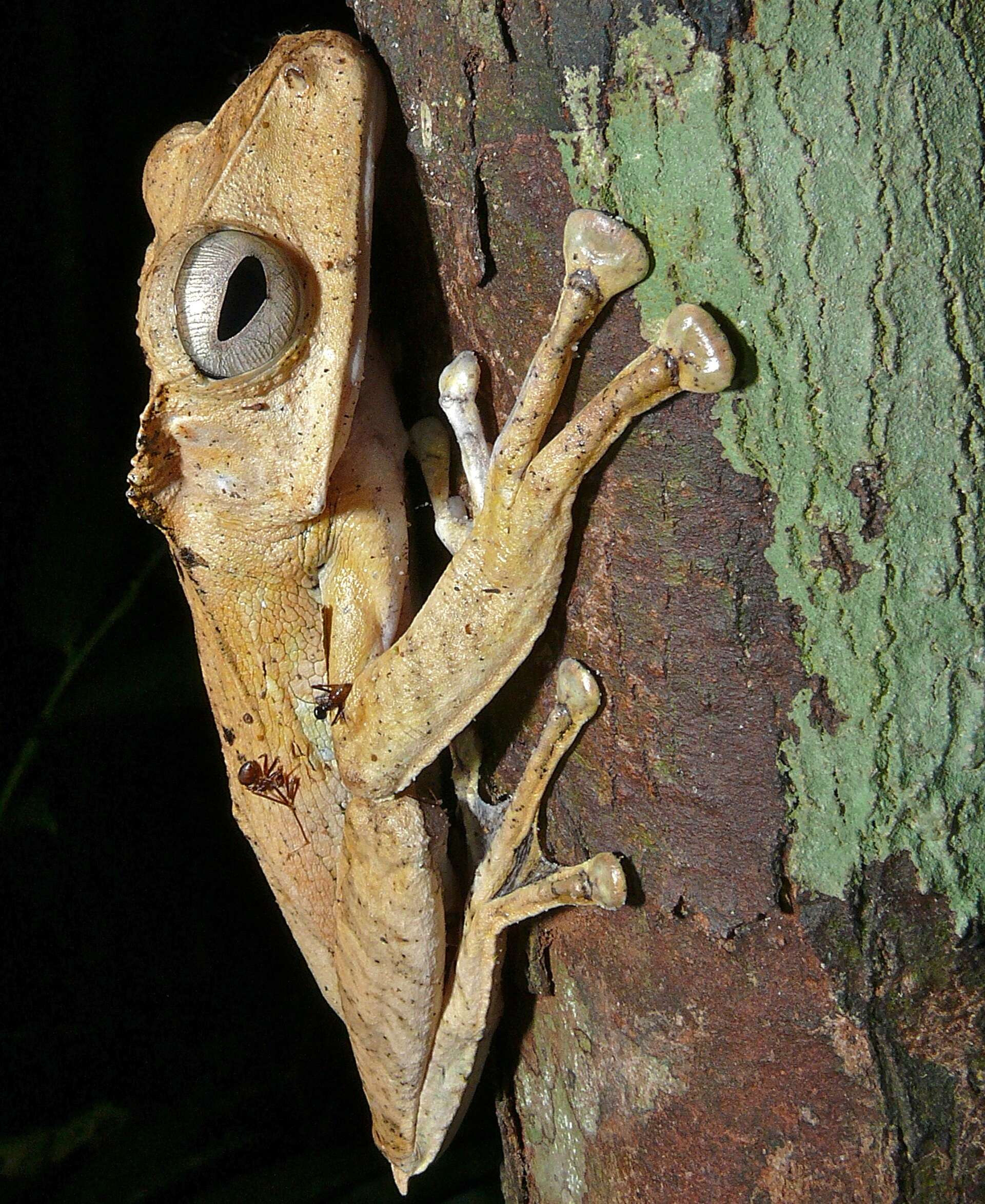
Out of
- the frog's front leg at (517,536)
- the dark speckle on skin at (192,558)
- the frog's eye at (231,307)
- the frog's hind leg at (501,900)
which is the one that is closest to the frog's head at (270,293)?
the frog's eye at (231,307)

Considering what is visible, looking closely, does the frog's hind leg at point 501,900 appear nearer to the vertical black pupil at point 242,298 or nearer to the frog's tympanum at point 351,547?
the frog's tympanum at point 351,547

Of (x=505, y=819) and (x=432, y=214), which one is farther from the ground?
(x=432, y=214)

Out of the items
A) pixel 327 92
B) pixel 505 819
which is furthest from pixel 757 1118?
pixel 327 92

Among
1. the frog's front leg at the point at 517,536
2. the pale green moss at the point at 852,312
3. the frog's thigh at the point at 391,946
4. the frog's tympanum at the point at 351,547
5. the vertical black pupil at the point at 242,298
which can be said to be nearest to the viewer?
the pale green moss at the point at 852,312

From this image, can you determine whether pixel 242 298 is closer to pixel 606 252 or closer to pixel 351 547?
pixel 351 547

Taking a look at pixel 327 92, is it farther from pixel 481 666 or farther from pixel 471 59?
pixel 481 666

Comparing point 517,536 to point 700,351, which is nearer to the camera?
point 700,351

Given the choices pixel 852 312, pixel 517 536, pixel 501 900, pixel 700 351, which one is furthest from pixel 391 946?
pixel 852 312
